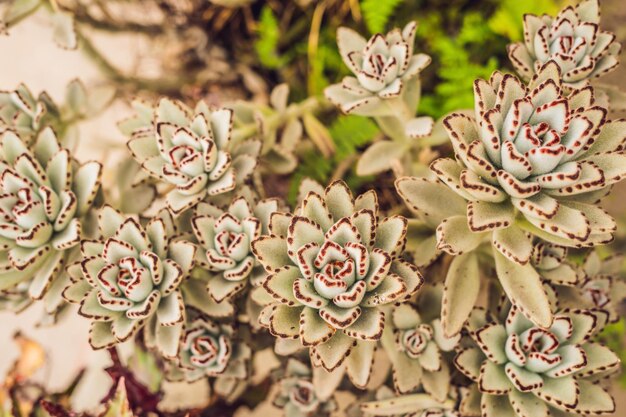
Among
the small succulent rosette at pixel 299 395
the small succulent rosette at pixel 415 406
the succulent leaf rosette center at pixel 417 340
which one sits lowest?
the small succulent rosette at pixel 415 406

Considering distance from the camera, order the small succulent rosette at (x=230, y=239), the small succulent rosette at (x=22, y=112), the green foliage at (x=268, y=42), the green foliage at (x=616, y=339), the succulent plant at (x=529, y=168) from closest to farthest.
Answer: the succulent plant at (x=529, y=168), the small succulent rosette at (x=230, y=239), the small succulent rosette at (x=22, y=112), the green foliage at (x=616, y=339), the green foliage at (x=268, y=42)

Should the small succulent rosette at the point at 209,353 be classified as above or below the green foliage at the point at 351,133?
below

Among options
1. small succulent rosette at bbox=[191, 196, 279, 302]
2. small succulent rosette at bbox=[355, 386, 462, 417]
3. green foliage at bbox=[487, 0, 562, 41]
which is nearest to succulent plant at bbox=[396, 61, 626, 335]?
small succulent rosette at bbox=[355, 386, 462, 417]

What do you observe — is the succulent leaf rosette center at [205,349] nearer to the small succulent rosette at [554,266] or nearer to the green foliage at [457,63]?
the small succulent rosette at [554,266]

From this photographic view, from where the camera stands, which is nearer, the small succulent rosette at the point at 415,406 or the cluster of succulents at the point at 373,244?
the cluster of succulents at the point at 373,244

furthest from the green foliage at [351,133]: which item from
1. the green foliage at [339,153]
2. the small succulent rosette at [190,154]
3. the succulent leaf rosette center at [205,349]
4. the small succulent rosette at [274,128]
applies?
the succulent leaf rosette center at [205,349]

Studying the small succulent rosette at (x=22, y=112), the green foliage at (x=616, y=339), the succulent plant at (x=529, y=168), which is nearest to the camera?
the succulent plant at (x=529, y=168)
